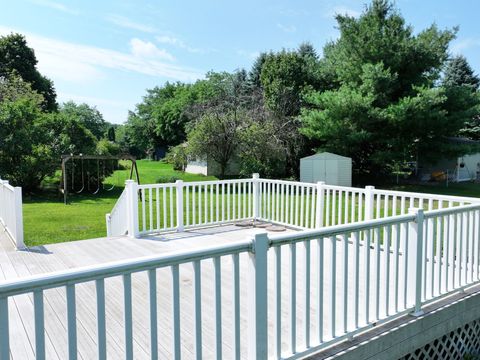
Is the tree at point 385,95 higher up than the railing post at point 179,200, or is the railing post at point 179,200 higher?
the tree at point 385,95

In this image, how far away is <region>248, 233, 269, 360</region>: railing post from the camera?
6.55 feet

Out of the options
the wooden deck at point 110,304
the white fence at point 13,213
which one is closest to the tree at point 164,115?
the white fence at point 13,213

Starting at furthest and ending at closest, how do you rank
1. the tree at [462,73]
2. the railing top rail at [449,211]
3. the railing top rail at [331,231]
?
1. the tree at [462,73]
2. the railing top rail at [449,211]
3. the railing top rail at [331,231]

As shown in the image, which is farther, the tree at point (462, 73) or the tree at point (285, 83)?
the tree at point (462, 73)

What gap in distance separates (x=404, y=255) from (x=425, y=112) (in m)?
13.8

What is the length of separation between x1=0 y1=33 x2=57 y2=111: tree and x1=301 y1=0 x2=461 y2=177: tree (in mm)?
21195

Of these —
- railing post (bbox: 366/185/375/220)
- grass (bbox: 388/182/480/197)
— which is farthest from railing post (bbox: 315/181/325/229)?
grass (bbox: 388/182/480/197)

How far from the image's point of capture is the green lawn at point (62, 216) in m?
7.21

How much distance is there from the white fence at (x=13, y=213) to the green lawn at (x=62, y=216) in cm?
79

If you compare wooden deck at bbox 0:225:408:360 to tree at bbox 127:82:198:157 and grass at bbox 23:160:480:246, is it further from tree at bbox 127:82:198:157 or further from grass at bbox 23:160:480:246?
tree at bbox 127:82:198:157

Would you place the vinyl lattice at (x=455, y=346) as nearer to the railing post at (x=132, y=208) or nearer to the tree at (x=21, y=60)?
the railing post at (x=132, y=208)

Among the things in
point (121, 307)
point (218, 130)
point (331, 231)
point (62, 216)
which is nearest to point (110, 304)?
point (121, 307)

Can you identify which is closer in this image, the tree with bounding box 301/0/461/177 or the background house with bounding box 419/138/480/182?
the tree with bounding box 301/0/461/177

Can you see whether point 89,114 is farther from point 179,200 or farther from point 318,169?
point 179,200
